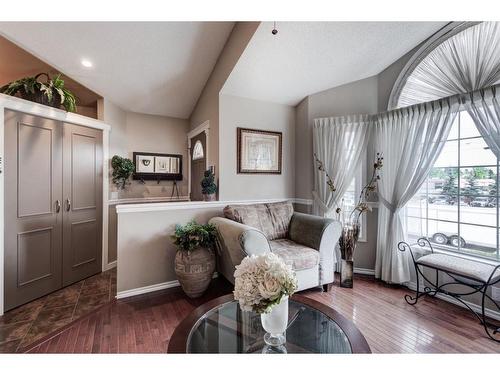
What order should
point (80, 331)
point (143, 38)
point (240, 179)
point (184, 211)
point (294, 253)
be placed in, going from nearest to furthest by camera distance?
point (80, 331) → point (294, 253) → point (143, 38) → point (184, 211) → point (240, 179)

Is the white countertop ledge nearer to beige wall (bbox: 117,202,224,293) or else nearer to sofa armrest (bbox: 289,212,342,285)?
beige wall (bbox: 117,202,224,293)

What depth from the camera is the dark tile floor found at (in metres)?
1.78

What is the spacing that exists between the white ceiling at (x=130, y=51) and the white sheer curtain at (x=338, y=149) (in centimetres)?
178

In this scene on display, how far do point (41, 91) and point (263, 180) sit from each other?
9.11ft

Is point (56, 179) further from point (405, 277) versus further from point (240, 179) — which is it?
point (405, 277)

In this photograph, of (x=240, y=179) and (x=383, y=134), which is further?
(x=240, y=179)

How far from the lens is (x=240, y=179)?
3.14m

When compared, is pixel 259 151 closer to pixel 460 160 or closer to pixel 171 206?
pixel 171 206

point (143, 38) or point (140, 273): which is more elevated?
point (143, 38)

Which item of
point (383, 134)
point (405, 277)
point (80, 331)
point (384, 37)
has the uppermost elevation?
point (384, 37)

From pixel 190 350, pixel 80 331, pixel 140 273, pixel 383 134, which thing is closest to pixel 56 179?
pixel 140 273

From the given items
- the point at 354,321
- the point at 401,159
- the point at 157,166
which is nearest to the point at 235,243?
the point at 354,321

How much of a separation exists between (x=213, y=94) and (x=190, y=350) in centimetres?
304

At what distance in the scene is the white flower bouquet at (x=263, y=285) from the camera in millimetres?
972
